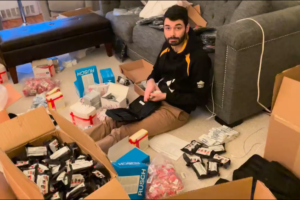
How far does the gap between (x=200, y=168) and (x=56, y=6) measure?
2947mm

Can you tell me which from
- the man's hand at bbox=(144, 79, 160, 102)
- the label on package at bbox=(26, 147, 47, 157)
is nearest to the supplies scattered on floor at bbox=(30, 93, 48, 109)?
the man's hand at bbox=(144, 79, 160, 102)

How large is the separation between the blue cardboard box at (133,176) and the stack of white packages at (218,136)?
550mm

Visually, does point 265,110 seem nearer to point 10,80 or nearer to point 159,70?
point 159,70

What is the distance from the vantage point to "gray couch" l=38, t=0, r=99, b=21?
366 centimetres

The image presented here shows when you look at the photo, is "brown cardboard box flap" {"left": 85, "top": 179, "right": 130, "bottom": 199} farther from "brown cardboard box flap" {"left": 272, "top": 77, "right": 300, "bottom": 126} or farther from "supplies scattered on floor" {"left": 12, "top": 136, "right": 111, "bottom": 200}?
"brown cardboard box flap" {"left": 272, "top": 77, "right": 300, "bottom": 126}

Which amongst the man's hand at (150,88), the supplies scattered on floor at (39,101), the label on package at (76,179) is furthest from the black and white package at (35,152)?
the supplies scattered on floor at (39,101)

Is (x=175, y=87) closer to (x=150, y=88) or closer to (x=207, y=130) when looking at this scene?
(x=150, y=88)

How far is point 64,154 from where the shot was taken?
1377mm

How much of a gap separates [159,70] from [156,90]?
173 millimetres

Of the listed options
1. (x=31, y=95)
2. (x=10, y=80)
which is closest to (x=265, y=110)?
(x=31, y=95)

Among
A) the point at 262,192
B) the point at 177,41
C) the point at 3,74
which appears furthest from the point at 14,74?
the point at 262,192

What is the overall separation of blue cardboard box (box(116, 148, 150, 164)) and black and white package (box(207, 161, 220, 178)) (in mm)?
347

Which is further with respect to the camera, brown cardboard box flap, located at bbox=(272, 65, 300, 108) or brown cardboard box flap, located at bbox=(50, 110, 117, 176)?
brown cardboard box flap, located at bbox=(272, 65, 300, 108)

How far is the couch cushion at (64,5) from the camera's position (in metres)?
3.67
